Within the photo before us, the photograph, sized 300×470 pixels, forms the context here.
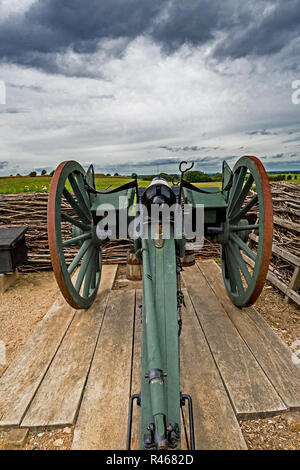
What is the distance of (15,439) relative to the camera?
6.24 ft

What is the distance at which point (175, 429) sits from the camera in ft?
4.39

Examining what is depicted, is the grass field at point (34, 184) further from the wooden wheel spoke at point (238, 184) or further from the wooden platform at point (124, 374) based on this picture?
the wooden platform at point (124, 374)

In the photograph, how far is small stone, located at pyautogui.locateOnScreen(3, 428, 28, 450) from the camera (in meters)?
1.87

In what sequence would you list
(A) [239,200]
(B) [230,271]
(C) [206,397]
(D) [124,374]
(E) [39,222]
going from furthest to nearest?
(E) [39,222]
(B) [230,271]
(A) [239,200]
(D) [124,374]
(C) [206,397]

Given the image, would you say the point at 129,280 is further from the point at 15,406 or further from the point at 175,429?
the point at 175,429

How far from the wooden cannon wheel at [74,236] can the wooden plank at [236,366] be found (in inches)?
50.0

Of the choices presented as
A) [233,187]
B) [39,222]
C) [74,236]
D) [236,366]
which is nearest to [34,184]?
[39,222]

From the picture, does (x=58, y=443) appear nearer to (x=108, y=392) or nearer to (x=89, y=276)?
(x=108, y=392)

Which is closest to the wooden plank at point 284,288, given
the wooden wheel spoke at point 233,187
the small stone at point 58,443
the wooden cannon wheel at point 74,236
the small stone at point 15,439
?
the wooden wheel spoke at point 233,187

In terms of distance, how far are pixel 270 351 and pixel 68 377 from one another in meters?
1.69

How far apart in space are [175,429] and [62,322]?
217 cm

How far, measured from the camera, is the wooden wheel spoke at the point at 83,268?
118 inches

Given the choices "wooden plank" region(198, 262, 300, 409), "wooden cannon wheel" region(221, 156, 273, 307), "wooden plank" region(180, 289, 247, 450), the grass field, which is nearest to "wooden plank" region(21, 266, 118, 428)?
"wooden plank" region(180, 289, 247, 450)
